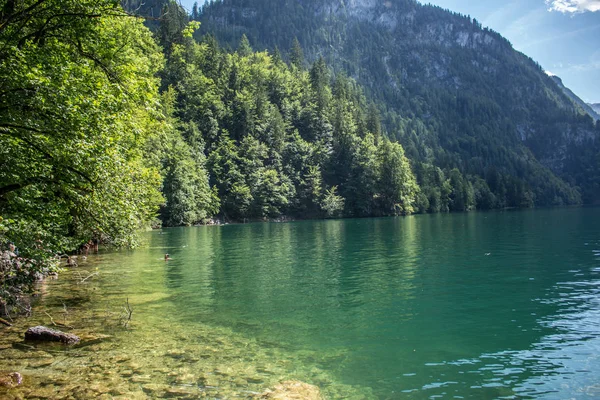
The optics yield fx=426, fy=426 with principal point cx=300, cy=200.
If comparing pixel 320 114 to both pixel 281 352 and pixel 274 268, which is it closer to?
pixel 274 268

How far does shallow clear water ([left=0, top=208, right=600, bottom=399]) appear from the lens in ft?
34.7

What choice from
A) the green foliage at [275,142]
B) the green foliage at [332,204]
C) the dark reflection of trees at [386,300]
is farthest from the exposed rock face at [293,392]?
the green foliage at [332,204]

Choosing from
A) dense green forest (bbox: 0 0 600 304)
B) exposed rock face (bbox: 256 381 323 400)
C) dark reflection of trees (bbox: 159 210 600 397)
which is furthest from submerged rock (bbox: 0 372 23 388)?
dark reflection of trees (bbox: 159 210 600 397)

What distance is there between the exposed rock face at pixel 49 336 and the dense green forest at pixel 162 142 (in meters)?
2.60

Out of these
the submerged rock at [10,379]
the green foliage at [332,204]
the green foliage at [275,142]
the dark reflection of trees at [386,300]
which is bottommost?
the dark reflection of trees at [386,300]

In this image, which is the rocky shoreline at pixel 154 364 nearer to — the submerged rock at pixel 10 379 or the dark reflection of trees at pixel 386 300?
the submerged rock at pixel 10 379

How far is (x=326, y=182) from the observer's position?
130750 millimetres

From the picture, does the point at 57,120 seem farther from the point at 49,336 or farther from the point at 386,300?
the point at 386,300

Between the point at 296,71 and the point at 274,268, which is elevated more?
the point at 296,71

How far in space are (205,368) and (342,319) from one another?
21.8ft

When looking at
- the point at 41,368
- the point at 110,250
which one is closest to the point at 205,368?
the point at 41,368

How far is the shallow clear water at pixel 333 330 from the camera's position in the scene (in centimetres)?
1056

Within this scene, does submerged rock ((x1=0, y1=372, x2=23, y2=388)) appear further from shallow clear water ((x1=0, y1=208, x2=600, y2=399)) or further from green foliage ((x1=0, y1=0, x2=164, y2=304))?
green foliage ((x1=0, y1=0, x2=164, y2=304))

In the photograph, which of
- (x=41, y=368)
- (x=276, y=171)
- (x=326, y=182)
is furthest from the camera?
(x=326, y=182)
